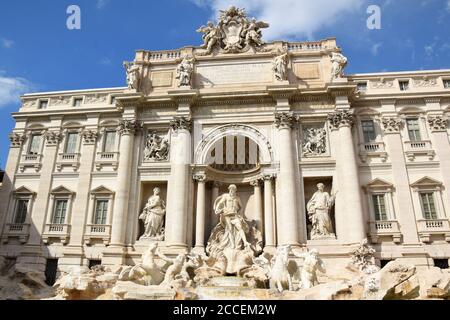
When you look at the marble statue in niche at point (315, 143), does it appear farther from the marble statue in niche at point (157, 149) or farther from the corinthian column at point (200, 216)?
the marble statue in niche at point (157, 149)

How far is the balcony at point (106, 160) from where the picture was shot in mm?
24672

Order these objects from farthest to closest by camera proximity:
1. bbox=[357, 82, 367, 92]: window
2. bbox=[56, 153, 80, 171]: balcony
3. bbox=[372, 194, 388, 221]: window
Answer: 1. bbox=[56, 153, 80, 171]: balcony
2. bbox=[357, 82, 367, 92]: window
3. bbox=[372, 194, 388, 221]: window

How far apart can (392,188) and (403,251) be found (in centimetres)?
380

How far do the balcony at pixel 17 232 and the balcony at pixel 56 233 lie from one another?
4.26 feet

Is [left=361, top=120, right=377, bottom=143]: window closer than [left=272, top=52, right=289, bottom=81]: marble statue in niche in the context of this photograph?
Yes

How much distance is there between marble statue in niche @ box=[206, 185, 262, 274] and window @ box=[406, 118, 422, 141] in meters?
11.8

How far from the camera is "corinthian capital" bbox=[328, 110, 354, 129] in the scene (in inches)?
905

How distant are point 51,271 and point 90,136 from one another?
9.30m

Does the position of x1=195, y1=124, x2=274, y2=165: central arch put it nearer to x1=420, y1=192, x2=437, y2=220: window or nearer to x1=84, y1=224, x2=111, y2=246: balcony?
x1=84, y1=224, x2=111, y2=246: balcony

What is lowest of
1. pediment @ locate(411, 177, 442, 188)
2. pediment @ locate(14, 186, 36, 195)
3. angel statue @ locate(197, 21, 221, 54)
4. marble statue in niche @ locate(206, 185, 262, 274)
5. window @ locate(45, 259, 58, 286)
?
window @ locate(45, 259, 58, 286)

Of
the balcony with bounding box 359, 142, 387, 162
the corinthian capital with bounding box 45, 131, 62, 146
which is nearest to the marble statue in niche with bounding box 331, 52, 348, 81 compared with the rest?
the balcony with bounding box 359, 142, 387, 162

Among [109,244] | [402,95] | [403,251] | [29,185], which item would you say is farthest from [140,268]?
[402,95]

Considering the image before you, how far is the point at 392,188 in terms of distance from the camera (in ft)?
72.7
